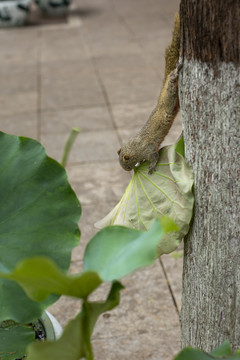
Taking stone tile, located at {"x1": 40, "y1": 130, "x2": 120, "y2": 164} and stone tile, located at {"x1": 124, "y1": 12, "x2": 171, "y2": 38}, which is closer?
stone tile, located at {"x1": 40, "y1": 130, "x2": 120, "y2": 164}

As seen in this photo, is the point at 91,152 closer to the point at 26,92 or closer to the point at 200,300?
the point at 26,92

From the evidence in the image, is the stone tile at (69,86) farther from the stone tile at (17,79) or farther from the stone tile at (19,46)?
the stone tile at (19,46)

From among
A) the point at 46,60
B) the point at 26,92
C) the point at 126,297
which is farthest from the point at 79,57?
the point at 126,297

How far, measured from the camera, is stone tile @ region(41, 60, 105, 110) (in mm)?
4928

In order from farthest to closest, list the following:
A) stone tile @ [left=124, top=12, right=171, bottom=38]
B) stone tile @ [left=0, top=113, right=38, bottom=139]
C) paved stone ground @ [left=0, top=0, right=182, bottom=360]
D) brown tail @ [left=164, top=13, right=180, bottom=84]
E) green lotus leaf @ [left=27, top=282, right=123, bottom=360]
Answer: stone tile @ [left=124, top=12, right=171, bottom=38]
stone tile @ [left=0, top=113, right=38, bottom=139]
paved stone ground @ [left=0, top=0, right=182, bottom=360]
brown tail @ [left=164, top=13, right=180, bottom=84]
green lotus leaf @ [left=27, top=282, right=123, bottom=360]

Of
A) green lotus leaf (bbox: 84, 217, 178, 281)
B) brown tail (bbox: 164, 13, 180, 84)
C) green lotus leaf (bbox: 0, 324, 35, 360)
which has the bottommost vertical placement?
green lotus leaf (bbox: 0, 324, 35, 360)

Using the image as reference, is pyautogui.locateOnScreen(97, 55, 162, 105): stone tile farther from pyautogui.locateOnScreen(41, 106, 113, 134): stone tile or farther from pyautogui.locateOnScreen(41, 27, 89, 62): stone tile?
pyautogui.locateOnScreen(41, 27, 89, 62): stone tile

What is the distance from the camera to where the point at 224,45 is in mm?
1124

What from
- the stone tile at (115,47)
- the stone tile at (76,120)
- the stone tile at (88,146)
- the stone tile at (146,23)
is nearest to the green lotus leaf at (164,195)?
the stone tile at (88,146)

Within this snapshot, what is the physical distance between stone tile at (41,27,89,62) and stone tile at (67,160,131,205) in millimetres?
3069

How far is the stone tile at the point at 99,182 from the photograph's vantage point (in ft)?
10.5

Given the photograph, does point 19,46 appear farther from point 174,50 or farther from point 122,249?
point 122,249

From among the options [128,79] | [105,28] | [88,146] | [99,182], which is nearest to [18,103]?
[128,79]

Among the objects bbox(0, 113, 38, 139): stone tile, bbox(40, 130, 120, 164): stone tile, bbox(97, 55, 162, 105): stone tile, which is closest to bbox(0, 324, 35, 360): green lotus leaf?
bbox(40, 130, 120, 164): stone tile
